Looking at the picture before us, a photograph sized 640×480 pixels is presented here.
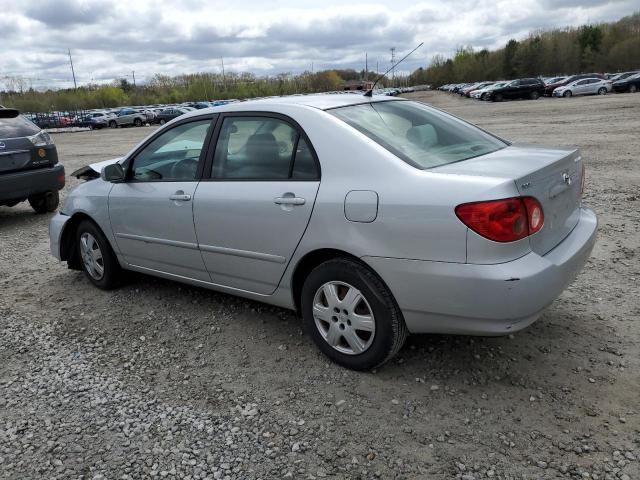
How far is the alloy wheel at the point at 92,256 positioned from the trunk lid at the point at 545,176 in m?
3.29

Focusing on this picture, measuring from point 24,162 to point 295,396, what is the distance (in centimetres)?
648

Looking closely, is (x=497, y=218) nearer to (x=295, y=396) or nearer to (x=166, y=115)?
(x=295, y=396)

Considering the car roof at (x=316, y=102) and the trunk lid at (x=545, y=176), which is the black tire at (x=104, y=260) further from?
the trunk lid at (x=545, y=176)

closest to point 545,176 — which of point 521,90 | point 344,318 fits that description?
point 344,318

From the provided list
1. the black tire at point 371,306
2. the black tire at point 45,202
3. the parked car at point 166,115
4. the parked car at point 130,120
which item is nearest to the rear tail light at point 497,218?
the black tire at point 371,306

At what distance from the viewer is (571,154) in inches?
131

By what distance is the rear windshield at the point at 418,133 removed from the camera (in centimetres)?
315

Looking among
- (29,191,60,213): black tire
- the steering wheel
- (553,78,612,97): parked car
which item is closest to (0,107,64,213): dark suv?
(29,191,60,213): black tire

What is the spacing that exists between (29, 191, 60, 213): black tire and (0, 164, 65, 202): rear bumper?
0.41 meters

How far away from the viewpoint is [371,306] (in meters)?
3.04

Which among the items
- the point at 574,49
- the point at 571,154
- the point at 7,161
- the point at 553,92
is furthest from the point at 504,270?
A: the point at 574,49

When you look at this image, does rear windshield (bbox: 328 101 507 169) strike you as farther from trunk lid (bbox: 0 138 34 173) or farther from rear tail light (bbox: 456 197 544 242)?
trunk lid (bbox: 0 138 34 173)

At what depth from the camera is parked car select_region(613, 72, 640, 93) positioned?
39.4 meters

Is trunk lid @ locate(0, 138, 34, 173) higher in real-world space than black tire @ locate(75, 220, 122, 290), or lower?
higher
